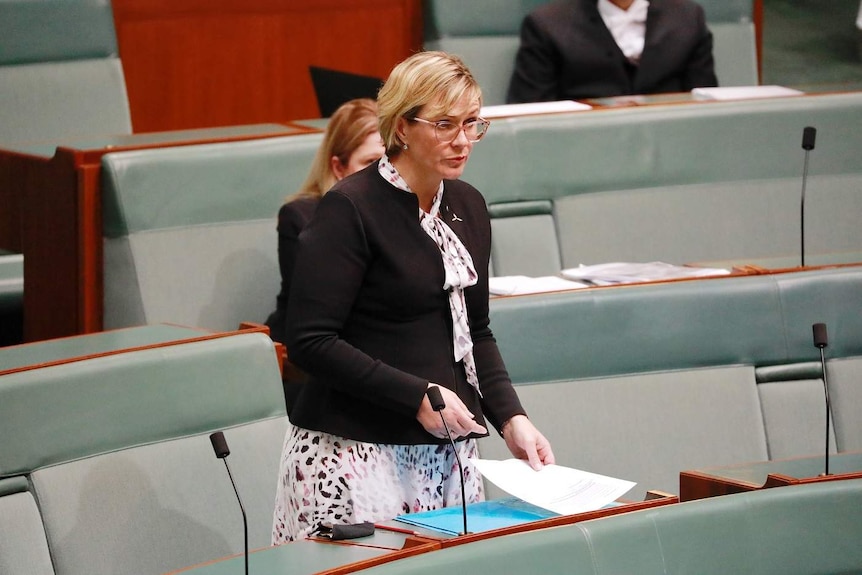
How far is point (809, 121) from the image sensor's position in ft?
5.40

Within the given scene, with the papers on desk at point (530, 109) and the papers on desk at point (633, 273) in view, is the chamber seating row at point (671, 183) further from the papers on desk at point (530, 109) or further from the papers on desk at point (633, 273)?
the papers on desk at point (633, 273)

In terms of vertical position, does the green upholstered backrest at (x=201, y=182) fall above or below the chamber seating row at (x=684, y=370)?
above

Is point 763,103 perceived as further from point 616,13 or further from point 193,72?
point 193,72

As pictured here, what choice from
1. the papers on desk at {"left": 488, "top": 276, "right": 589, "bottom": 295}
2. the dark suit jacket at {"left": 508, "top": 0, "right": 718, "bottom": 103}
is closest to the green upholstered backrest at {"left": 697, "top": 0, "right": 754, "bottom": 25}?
the dark suit jacket at {"left": 508, "top": 0, "right": 718, "bottom": 103}

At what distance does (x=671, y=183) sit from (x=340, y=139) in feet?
1.52

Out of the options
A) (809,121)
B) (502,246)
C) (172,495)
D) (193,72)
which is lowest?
(172,495)

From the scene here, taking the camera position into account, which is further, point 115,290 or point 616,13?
point 616,13

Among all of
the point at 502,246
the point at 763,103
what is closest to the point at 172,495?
the point at 502,246

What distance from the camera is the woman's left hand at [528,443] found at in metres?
0.86

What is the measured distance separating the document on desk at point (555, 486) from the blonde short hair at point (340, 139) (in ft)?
1.84

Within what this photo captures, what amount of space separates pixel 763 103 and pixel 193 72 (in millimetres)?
869

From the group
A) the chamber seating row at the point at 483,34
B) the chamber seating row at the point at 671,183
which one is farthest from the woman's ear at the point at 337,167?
the chamber seating row at the point at 483,34

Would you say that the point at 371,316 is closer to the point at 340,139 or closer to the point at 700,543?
the point at 700,543

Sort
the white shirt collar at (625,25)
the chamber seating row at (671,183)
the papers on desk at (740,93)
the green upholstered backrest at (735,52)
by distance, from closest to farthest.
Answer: the chamber seating row at (671,183)
the papers on desk at (740,93)
the white shirt collar at (625,25)
the green upholstered backrest at (735,52)
